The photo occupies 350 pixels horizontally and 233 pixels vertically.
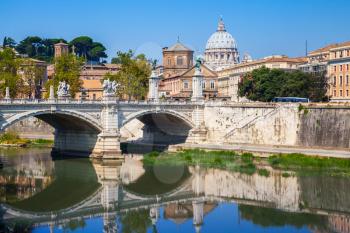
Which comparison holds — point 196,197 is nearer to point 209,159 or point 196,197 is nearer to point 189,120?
point 209,159

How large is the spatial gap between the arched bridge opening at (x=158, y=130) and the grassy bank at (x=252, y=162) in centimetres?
479

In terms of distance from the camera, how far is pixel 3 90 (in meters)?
58.1

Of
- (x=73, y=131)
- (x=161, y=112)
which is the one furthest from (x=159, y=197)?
(x=73, y=131)

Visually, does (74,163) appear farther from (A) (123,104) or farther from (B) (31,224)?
(B) (31,224)

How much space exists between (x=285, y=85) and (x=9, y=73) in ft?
81.4

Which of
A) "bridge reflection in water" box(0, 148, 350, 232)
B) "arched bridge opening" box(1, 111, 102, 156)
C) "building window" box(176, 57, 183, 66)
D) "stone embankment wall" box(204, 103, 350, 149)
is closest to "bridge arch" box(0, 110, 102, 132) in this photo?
"arched bridge opening" box(1, 111, 102, 156)

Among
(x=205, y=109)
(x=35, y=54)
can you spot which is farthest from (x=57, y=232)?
(x=35, y=54)

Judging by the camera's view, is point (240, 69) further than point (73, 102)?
Yes

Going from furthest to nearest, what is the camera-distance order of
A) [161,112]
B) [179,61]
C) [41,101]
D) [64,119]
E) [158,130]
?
[179,61], [158,130], [161,112], [64,119], [41,101]

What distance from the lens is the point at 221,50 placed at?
392 ft

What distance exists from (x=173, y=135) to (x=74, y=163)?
1172cm

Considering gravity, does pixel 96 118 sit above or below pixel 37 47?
below

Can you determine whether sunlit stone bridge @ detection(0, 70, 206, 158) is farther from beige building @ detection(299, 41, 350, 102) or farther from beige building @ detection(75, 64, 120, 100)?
beige building @ detection(75, 64, 120, 100)

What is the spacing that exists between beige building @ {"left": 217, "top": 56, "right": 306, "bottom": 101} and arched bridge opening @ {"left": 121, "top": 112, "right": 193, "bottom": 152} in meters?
19.4
